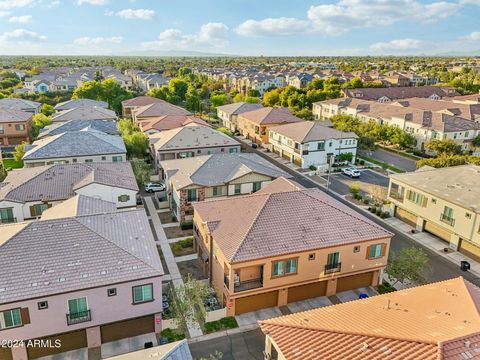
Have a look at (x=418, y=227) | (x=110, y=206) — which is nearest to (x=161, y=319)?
(x=110, y=206)

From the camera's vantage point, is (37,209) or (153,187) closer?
(37,209)

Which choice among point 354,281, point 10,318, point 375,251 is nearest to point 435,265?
point 375,251

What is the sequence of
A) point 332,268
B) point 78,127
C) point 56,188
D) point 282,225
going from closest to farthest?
point 282,225
point 332,268
point 56,188
point 78,127

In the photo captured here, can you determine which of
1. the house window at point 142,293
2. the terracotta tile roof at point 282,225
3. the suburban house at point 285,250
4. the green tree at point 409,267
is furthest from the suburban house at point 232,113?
the house window at point 142,293

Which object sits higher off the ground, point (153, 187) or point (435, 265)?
point (153, 187)

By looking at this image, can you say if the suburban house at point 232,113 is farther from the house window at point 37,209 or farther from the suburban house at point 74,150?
the house window at point 37,209

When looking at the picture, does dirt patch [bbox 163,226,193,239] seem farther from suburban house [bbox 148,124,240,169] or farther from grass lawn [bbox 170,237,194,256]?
suburban house [bbox 148,124,240,169]

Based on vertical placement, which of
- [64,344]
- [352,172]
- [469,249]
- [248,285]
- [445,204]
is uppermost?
[445,204]

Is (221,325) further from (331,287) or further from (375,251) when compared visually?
(375,251)
